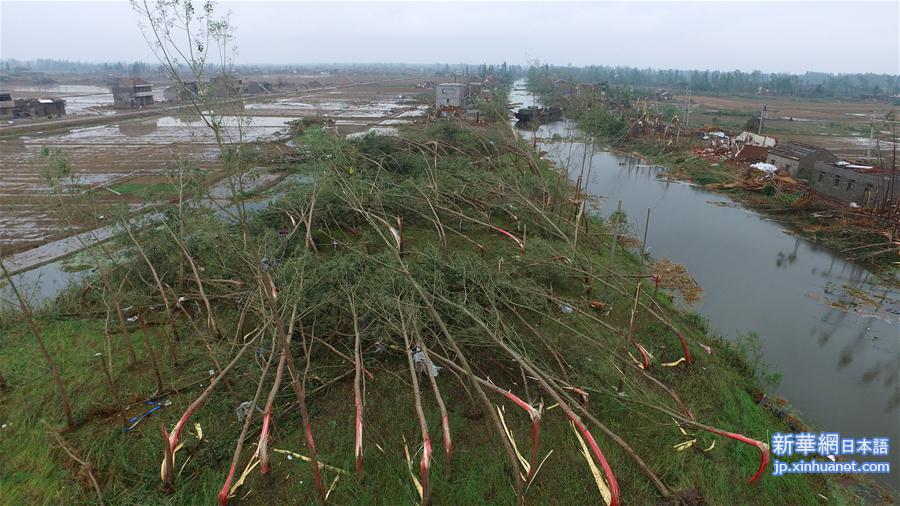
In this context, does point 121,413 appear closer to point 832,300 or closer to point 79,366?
point 79,366

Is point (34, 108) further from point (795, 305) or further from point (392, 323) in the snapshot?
point (795, 305)

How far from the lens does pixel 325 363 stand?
6.39m

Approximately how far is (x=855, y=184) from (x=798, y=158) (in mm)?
3933

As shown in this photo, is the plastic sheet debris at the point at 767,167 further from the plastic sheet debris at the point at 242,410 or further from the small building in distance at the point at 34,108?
the small building in distance at the point at 34,108

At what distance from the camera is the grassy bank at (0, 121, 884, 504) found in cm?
464

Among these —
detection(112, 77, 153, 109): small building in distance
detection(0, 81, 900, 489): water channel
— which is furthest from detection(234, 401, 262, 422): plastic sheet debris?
detection(112, 77, 153, 109): small building in distance

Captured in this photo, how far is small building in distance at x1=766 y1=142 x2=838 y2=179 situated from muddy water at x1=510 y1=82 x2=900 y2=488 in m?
4.03

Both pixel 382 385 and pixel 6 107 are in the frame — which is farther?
pixel 6 107

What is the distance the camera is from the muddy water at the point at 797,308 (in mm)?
6938

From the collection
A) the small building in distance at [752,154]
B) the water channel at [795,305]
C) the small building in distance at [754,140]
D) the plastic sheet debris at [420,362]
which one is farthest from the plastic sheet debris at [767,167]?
the plastic sheet debris at [420,362]

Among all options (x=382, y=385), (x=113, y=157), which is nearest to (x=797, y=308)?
(x=382, y=385)

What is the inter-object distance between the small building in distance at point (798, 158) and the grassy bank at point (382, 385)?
45.3 ft

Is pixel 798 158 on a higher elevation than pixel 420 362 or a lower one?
higher

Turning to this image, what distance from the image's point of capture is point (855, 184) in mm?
14867
